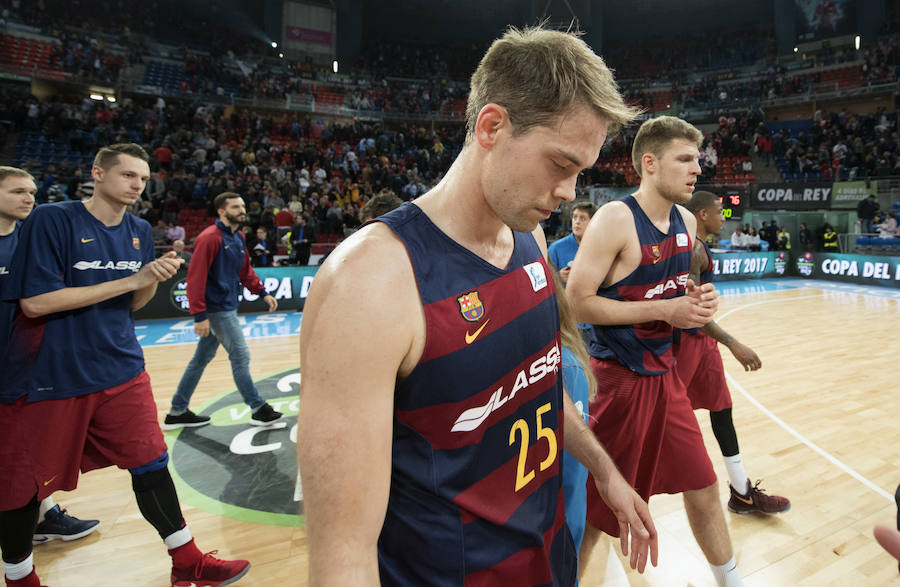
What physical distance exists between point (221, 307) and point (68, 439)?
207cm

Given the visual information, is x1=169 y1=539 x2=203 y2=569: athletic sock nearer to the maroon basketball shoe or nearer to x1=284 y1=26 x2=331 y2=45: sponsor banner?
the maroon basketball shoe

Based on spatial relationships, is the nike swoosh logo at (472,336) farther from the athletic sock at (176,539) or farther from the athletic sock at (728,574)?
the athletic sock at (176,539)

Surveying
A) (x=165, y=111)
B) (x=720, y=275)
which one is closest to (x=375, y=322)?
(x=720, y=275)

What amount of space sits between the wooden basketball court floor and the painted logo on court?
12cm

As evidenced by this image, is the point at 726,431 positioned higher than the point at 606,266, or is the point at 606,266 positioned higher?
the point at 606,266

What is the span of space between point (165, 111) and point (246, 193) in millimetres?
6863

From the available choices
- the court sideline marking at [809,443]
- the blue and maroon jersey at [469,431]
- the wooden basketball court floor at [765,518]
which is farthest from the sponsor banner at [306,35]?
the blue and maroon jersey at [469,431]

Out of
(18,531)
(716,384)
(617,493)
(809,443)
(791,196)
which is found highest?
(791,196)

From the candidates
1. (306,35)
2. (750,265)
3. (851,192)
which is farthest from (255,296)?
(306,35)

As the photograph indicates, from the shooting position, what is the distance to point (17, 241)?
255 centimetres

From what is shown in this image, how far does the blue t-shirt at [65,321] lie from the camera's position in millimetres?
2195

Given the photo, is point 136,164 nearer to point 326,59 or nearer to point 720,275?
point 720,275

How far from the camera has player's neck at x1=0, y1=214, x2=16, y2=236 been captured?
2.69 metres

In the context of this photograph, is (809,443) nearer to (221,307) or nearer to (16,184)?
(221,307)
